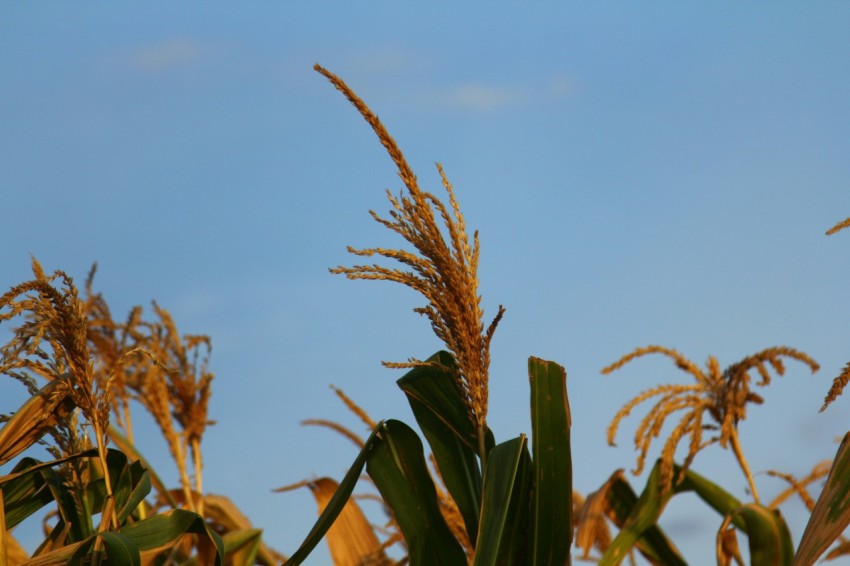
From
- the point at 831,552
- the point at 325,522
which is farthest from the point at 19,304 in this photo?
the point at 831,552

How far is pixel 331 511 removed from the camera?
10.5 ft

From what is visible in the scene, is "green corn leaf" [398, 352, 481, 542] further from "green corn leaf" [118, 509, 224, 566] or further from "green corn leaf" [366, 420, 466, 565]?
"green corn leaf" [118, 509, 224, 566]

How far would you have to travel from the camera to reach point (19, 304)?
10.6 feet

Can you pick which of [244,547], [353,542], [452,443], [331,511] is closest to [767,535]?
[452,443]

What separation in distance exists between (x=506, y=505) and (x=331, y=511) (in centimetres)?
57

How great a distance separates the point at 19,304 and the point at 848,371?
243 cm

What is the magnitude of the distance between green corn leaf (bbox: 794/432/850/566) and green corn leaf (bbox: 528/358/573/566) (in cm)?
68

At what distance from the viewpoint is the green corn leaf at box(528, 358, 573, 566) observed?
3.16 metres

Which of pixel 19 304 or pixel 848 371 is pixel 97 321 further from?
pixel 848 371

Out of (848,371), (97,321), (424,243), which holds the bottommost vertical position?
(848,371)

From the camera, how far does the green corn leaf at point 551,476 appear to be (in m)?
3.16

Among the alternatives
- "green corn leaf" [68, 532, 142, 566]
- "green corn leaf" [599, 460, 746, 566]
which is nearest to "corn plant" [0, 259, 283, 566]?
"green corn leaf" [68, 532, 142, 566]

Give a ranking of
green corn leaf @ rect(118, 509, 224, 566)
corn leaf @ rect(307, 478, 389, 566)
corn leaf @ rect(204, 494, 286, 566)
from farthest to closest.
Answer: corn leaf @ rect(204, 494, 286, 566) → corn leaf @ rect(307, 478, 389, 566) → green corn leaf @ rect(118, 509, 224, 566)

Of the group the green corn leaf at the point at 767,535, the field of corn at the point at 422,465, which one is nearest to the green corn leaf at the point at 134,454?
the field of corn at the point at 422,465
